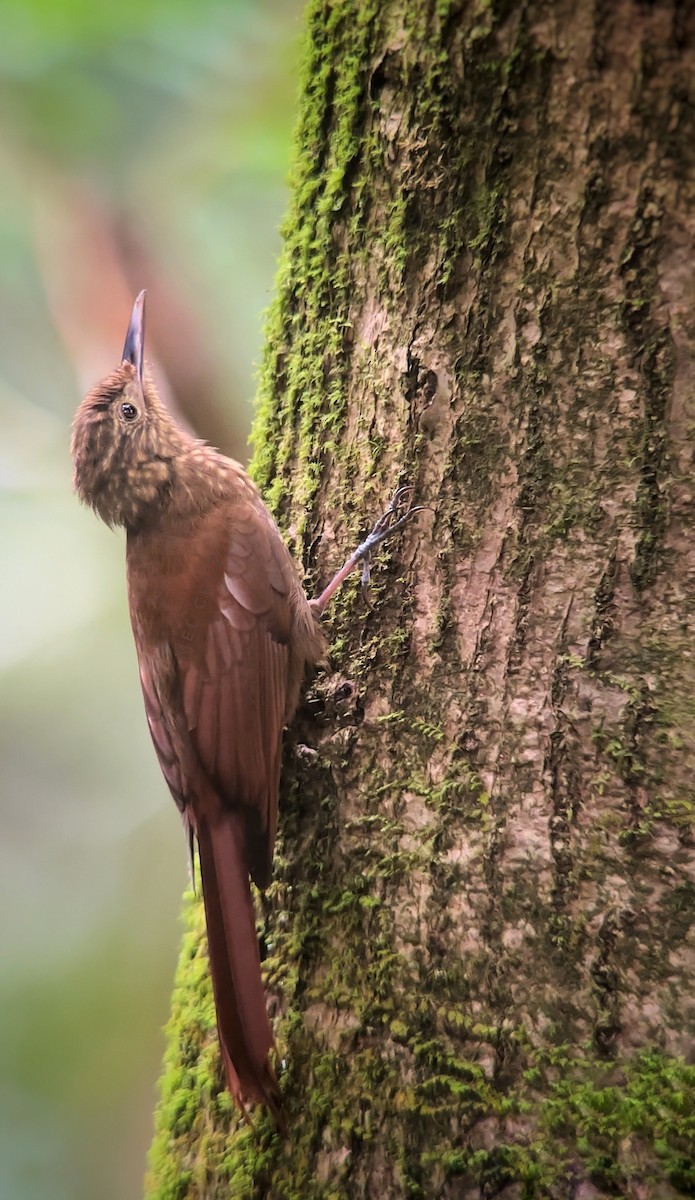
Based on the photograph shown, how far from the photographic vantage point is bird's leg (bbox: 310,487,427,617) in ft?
4.37

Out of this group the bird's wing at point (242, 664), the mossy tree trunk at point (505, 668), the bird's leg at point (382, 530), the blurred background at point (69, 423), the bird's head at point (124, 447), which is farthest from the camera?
the blurred background at point (69, 423)

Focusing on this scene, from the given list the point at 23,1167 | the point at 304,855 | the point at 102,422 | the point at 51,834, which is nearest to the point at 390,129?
the point at 102,422

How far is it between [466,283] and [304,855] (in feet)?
3.20

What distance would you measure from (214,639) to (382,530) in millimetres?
456

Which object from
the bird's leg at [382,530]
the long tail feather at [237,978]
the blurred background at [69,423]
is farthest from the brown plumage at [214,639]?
the blurred background at [69,423]

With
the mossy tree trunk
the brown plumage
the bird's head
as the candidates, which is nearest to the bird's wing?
the brown plumage

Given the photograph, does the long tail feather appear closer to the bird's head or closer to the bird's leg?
the bird's leg

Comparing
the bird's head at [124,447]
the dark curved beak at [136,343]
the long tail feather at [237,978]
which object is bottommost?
the long tail feather at [237,978]

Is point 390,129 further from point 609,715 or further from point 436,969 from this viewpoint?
point 436,969

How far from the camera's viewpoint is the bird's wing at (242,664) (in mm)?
1458

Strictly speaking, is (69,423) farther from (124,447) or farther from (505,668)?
(505,668)

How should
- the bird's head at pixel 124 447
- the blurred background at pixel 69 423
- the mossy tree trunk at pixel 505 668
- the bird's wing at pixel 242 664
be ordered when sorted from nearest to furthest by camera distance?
the mossy tree trunk at pixel 505 668 < the bird's wing at pixel 242 664 < the bird's head at pixel 124 447 < the blurred background at pixel 69 423

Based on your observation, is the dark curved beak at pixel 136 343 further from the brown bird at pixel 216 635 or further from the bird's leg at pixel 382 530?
the bird's leg at pixel 382 530

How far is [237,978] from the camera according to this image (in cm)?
125
